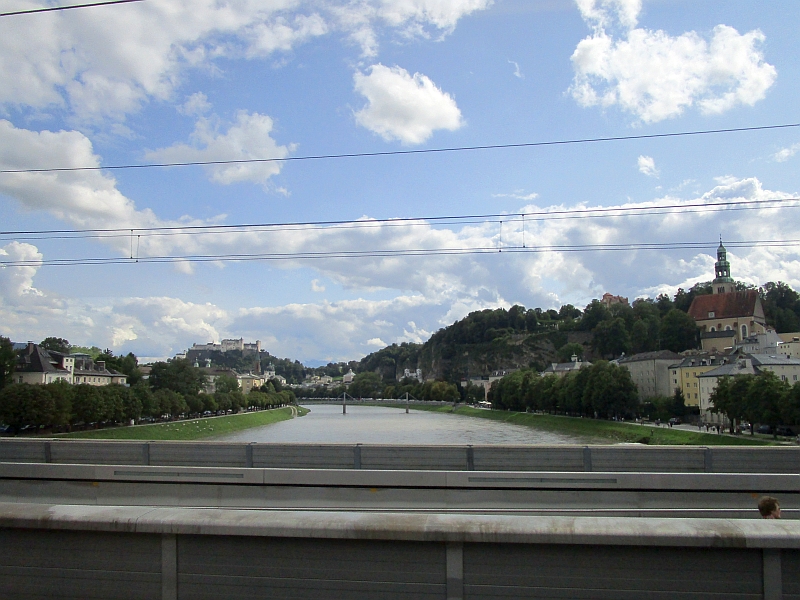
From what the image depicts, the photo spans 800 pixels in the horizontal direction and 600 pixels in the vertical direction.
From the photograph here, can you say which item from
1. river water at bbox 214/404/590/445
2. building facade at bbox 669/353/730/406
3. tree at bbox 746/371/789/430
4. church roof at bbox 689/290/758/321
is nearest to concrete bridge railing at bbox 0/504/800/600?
river water at bbox 214/404/590/445

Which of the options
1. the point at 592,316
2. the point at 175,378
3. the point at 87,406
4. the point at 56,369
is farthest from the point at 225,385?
the point at 592,316

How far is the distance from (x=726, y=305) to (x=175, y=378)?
98.5m

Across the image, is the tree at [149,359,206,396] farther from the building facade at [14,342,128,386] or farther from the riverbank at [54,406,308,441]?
the riverbank at [54,406,308,441]

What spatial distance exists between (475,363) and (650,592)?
195 meters

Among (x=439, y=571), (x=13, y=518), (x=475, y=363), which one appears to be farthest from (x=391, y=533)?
(x=475, y=363)

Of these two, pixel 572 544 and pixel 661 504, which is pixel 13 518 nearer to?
pixel 572 544

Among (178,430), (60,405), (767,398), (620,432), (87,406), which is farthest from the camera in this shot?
(178,430)

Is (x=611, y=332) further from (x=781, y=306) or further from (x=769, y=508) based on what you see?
(x=769, y=508)

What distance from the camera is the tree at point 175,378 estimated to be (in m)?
87.2

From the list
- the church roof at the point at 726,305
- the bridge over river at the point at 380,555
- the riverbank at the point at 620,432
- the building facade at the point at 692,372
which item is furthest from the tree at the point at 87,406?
the church roof at the point at 726,305

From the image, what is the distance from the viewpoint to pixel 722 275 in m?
134

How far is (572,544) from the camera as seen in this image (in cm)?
420

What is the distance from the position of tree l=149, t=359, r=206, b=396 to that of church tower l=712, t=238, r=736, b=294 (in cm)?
10161

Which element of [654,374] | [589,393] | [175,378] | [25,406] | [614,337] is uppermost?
[614,337]
